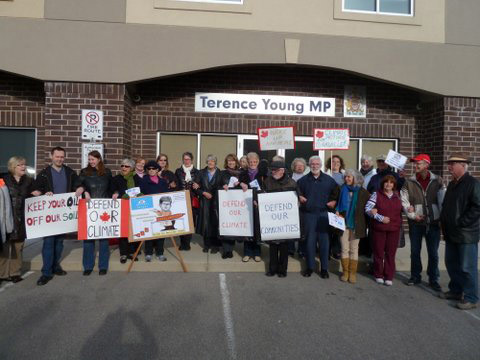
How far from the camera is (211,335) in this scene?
358 centimetres

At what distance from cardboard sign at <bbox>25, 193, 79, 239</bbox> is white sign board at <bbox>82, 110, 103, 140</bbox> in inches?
83.7

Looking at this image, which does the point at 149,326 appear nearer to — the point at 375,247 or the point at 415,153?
the point at 375,247

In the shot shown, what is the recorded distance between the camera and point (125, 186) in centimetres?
577

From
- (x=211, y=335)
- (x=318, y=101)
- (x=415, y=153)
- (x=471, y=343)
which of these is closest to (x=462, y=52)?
(x=415, y=153)

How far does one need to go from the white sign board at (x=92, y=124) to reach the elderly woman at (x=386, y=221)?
211 inches

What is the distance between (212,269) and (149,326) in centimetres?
206

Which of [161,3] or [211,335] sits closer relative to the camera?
[211,335]

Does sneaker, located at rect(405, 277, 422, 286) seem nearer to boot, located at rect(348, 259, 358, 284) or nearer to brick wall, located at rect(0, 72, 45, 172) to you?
boot, located at rect(348, 259, 358, 284)

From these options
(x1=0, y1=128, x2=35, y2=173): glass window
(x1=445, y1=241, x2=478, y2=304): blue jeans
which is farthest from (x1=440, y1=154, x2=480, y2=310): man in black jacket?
(x1=0, y1=128, x2=35, y2=173): glass window

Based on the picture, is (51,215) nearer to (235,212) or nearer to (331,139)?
(235,212)

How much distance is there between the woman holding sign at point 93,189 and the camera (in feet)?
17.5

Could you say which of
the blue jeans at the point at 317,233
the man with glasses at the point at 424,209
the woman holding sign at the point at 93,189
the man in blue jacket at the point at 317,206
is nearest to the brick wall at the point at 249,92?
the woman holding sign at the point at 93,189

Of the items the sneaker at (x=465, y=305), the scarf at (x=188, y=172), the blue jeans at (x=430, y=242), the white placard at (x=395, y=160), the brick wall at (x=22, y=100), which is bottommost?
the sneaker at (x=465, y=305)

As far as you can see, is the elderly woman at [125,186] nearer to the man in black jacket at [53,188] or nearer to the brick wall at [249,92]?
the man in black jacket at [53,188]
